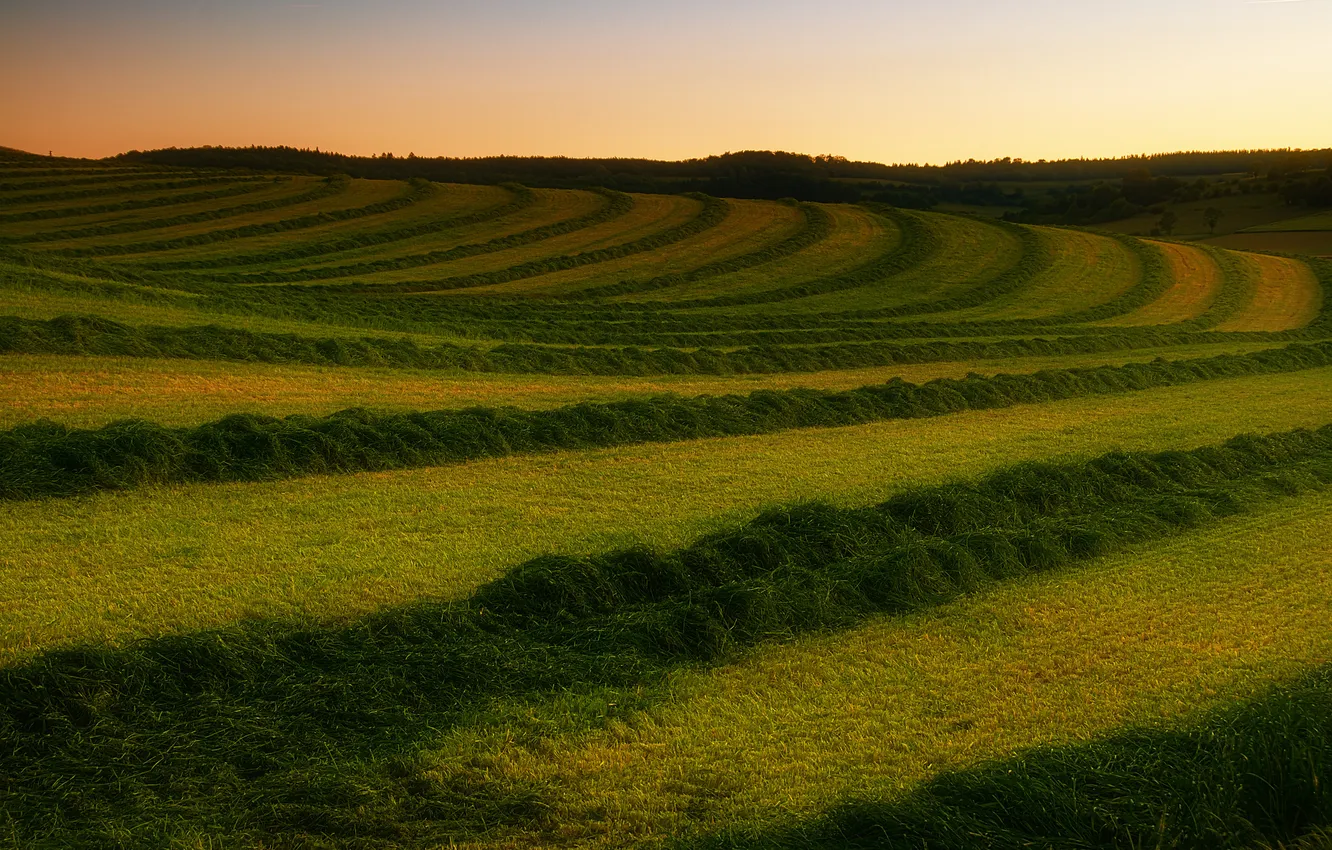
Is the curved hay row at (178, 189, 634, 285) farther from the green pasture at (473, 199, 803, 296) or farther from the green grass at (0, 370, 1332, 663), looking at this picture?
the green grass at (0, 370, 1332, 663)

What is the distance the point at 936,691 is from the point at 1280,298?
43.0 metres

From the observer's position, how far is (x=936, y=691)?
5.95 meters

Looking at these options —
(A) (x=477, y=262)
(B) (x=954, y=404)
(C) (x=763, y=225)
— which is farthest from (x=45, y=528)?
(C) (x=763, y=225)

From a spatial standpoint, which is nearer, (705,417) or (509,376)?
(705,417)

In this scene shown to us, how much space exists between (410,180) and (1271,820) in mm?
54045

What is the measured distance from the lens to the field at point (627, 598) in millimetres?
4648

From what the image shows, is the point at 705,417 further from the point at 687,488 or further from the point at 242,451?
the point at 242,451

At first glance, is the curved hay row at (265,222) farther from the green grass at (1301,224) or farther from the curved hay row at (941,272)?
the green grass at (1301,224)

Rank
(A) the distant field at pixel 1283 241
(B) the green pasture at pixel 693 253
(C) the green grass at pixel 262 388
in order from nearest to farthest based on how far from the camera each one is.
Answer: (C) the green grass at pixel 262 388
(B) the green pasture at pixel 693 253
(A) the distant field at pixel 1283 241

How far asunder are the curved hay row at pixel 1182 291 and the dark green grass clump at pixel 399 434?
20.7 m

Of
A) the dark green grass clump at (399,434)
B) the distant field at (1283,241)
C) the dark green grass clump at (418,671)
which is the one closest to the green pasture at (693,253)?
the dark green grass clump at (399,434)

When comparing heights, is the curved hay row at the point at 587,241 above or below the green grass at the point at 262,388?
above

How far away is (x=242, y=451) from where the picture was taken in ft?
35.3

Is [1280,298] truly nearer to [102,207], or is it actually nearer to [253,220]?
[253,220]
